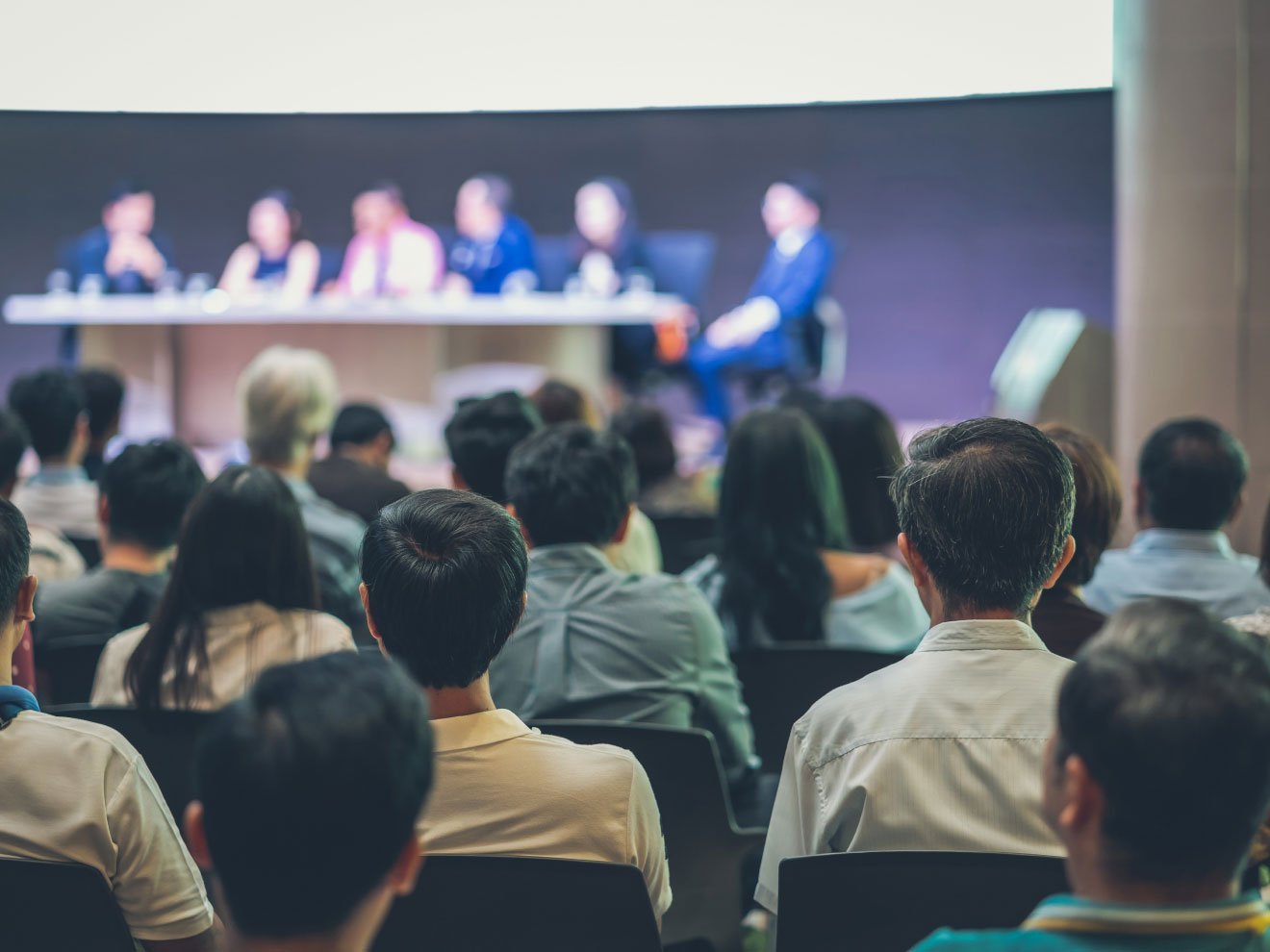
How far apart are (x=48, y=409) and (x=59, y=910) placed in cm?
259

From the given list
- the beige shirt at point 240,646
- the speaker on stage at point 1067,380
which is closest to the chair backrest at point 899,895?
the beige shirt at point 240,646

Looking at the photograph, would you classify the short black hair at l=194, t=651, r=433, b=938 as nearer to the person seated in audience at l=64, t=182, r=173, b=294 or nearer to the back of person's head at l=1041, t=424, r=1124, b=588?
the back of person's head at l=1041, t=424, r=1124, b=588

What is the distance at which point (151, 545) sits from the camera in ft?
8.59

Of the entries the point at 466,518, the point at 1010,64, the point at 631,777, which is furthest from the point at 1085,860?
the point at 1010,64

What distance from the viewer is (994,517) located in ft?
5.08

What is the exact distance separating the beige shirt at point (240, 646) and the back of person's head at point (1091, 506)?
3.87 feet

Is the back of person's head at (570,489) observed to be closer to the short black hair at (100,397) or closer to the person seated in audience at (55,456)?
the person seated in audience at (55,456)

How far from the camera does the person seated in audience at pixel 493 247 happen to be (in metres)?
7.62

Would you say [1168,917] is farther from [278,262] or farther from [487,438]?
[278,262]

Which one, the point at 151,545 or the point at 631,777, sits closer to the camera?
the point at 631,777

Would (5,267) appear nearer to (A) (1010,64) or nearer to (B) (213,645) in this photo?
(A) (1010,64)

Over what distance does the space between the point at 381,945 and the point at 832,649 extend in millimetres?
1155

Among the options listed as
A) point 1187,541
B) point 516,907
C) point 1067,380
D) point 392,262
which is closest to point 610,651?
point 516,907

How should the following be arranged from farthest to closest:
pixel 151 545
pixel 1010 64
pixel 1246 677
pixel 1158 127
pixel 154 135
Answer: pixel 154 135
pixel 1010 64
pixel 1158 127
pixel 151 545
pixel 1246 677
